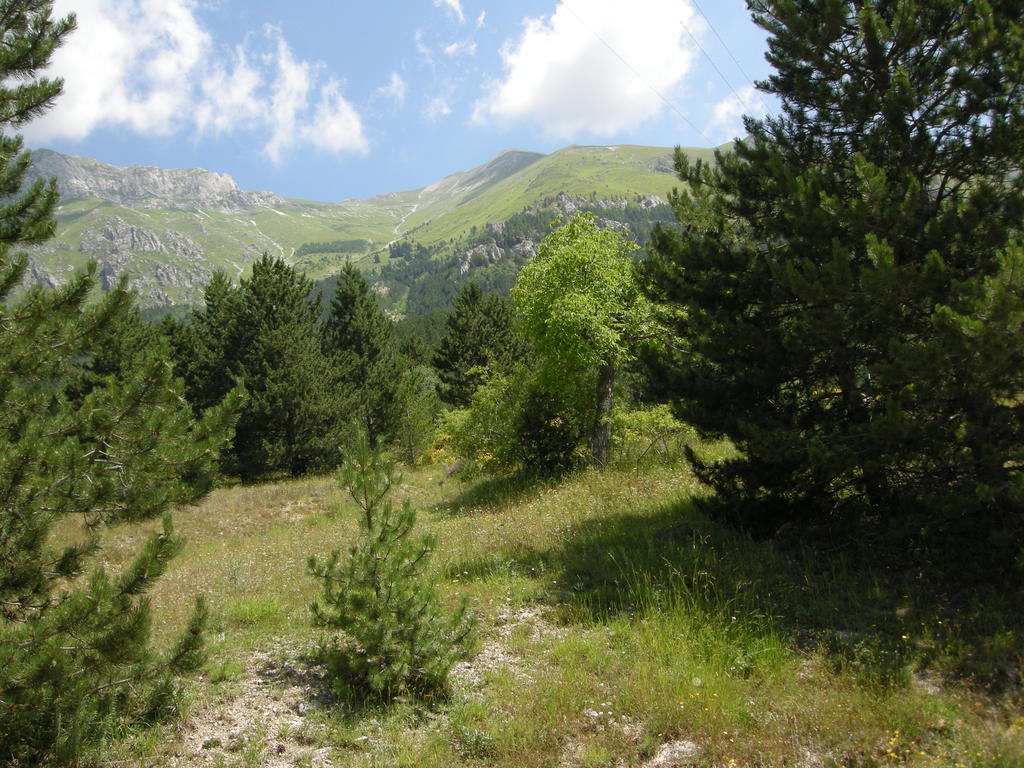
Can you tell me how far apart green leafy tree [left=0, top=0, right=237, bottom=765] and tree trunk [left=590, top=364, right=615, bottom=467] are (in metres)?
10.4

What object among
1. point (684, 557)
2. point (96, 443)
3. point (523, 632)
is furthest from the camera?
point (684, 557)

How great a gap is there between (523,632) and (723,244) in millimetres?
5521

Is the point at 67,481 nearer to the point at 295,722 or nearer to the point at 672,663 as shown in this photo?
the point at 295,722

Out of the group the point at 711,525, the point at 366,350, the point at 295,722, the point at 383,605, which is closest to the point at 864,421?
the point at 711,525

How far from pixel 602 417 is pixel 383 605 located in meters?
9.62

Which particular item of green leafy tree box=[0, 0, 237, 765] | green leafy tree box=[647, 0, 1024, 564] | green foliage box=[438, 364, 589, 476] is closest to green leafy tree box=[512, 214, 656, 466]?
green foliage box=[438, 364, 589, 476]

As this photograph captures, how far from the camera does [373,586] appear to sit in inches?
200

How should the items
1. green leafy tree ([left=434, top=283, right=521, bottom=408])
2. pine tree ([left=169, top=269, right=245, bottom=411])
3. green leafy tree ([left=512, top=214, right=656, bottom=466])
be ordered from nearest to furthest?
green leafy tree ([left=512, top=214, right=656, bottom=466]) → pine tree ([left=169, top=269, right=245, bottom=411]) → green leafy tree ([left=434, top=283, right=521, bottom=408])

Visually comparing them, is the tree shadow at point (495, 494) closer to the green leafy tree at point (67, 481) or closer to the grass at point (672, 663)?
the grass at point (672, 663)

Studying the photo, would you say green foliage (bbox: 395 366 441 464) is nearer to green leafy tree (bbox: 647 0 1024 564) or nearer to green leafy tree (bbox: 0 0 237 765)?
green leafy tree (bbox: 647 0 1024 564)

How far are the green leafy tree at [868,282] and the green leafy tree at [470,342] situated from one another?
30050 mm

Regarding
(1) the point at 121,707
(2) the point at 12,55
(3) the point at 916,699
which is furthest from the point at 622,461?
(2) the point at 12,55

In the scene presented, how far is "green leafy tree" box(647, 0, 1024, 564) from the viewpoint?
17.6 feet

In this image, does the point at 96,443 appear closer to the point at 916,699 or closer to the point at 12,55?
the point at 12,55
